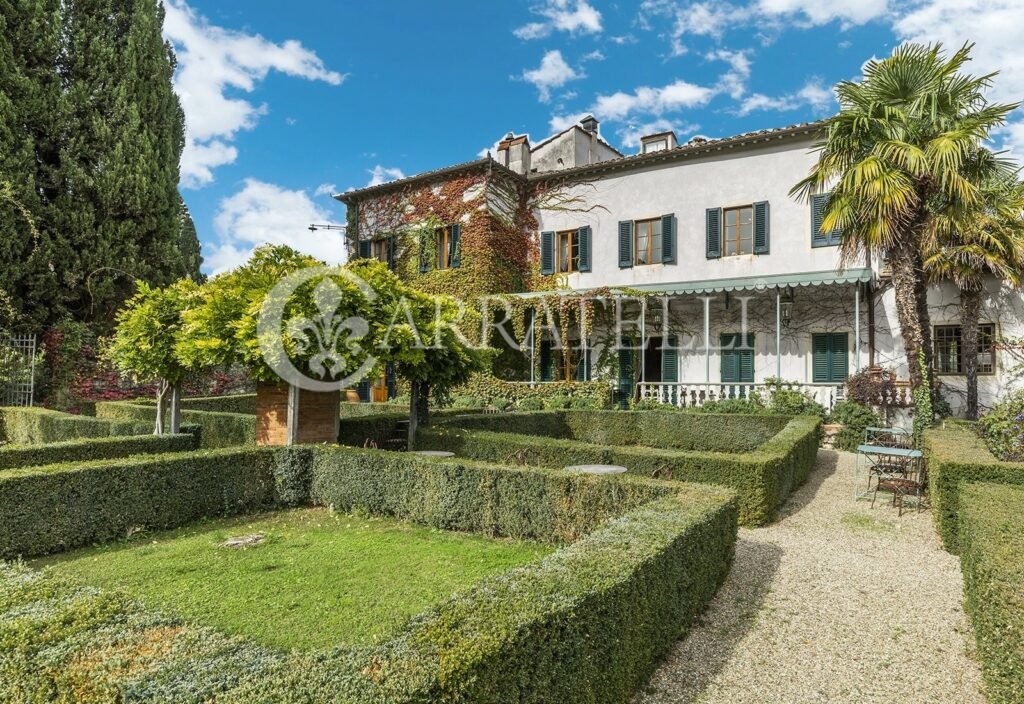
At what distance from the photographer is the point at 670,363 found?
59.4 ft

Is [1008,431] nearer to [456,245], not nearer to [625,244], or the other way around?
[625,244]

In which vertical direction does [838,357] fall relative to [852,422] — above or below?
above

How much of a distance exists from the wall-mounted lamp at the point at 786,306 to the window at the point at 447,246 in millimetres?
10036

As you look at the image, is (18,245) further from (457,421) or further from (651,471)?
(651,471)

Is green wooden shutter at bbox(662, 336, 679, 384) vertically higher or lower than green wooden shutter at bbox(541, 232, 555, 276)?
lower

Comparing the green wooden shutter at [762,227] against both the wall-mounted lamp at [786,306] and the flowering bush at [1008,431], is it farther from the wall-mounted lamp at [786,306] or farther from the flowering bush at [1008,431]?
the flowering bush at [1008,431]

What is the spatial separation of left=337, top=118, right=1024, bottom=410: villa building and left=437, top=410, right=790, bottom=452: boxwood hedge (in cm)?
291

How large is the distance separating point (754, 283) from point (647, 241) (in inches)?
171

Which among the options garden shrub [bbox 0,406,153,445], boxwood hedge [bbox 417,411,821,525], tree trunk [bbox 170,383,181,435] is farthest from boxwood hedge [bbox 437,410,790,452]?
garden shrub [bbox 0,406,153,445]

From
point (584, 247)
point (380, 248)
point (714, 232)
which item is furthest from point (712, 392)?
point (380, 248)

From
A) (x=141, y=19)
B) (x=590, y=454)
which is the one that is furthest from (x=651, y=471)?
(x=141, y=19)

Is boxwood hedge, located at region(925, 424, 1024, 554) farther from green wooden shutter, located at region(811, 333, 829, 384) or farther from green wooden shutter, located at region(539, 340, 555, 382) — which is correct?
green wooden shutter, located at region(539, 340, 555, 382)

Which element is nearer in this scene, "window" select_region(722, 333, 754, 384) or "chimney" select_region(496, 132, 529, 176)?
"window" select_region(722, 333, 754, 384)

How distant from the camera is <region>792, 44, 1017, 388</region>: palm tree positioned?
9555mm
